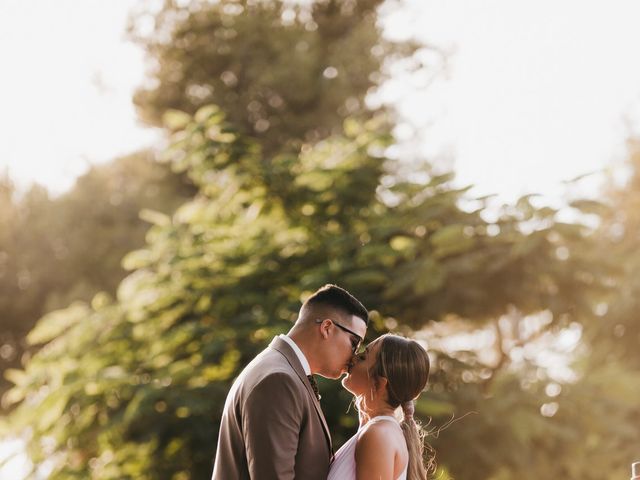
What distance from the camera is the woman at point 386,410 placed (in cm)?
434

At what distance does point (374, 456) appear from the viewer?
4348 millimetres

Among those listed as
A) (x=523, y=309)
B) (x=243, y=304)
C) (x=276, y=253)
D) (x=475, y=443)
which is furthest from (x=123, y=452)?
(x=523, y=309)

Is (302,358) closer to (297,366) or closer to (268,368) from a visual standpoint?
(297,366)

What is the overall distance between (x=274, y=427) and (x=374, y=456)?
2.19ft

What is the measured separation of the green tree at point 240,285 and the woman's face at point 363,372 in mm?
5282

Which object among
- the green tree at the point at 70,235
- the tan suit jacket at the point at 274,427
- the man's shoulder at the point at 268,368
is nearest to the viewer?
the tan suit jacket at the point at 274,427

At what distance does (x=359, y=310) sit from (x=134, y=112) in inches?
750

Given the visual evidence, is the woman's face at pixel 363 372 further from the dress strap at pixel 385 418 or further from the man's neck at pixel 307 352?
the man's neck at pixel 307 352

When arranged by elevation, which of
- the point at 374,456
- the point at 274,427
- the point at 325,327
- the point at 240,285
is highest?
the point at 325,327

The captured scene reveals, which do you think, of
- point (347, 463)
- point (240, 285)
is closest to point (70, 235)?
point (240, 285)

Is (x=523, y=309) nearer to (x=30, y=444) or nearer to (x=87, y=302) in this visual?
(x=30, y=444)

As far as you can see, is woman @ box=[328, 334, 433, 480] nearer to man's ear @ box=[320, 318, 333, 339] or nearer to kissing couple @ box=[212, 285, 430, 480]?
kissing couple @ box=[212, 285, 430, 480]

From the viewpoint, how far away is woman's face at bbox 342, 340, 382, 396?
14.6 ft

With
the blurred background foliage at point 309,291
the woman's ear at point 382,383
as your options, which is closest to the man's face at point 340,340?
the woman's ear at point 382,383
